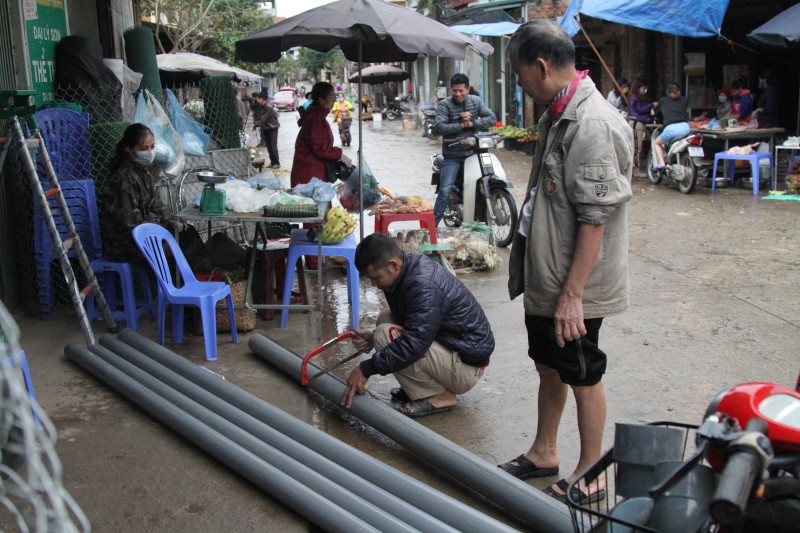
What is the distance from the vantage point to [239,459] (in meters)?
3.60

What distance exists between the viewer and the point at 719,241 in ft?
28.8

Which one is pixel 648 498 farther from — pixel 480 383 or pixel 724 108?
pixel 724 108

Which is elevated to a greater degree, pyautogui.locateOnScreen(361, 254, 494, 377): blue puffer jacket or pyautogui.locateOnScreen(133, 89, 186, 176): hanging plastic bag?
pyautogui.locateOnScreen(133, 89, 186, 176): hanging plastic bag

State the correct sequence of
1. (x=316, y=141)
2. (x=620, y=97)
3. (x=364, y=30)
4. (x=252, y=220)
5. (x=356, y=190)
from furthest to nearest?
(x=620, y=97)
(x=356, y=190)
(x=316, y=141)
(x=364, y=30)
(x=252, y=220)

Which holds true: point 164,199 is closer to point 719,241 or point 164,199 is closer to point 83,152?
point 83,152

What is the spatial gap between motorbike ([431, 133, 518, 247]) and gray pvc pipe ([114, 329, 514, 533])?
4.36 metres

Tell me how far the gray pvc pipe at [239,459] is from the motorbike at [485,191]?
4677mm

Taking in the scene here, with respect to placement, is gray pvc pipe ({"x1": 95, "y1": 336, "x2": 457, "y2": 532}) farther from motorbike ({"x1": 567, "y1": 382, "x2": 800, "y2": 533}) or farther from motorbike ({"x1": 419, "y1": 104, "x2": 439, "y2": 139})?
motorbike ({"x1": 419, "y1": 104, "x2": 439, "y2": 139})

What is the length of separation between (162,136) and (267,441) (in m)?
A: 3.83

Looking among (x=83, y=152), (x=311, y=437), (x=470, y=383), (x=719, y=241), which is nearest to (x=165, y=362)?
(x=311, y=437)

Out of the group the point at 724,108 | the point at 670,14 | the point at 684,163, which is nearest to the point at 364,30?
the point at 670,14

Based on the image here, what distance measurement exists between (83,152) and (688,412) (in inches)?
188

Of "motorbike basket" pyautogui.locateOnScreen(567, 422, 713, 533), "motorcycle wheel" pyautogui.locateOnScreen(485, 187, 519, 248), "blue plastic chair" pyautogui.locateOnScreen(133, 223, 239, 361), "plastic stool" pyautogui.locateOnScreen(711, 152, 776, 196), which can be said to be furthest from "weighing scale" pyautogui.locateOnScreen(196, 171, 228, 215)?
"plastic stool" pyautogui.locateOnScreen(711, 152, 776, 196)

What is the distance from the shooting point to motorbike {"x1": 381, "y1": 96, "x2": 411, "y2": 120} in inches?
1481
